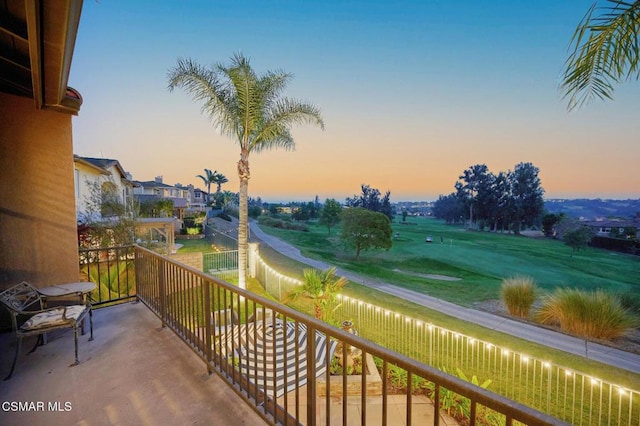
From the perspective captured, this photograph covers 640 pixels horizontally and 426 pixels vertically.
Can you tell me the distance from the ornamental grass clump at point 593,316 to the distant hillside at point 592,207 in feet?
159

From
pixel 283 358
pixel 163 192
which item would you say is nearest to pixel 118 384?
pixel 283 358

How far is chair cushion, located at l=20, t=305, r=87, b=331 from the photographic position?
2796 mm

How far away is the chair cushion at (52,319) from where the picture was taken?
9.17 ft

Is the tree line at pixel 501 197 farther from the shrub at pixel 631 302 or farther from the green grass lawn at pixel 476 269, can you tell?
the shrub at pixel 631 302

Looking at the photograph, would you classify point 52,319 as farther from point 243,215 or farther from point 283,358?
point 243,215

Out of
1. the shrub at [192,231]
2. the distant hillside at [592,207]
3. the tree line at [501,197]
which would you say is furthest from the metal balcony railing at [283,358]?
the distant hillside at [592,207]

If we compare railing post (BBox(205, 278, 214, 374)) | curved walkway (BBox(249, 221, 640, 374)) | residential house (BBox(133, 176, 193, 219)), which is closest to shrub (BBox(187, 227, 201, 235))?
residential house (BBox(133, 176, 193, 219))

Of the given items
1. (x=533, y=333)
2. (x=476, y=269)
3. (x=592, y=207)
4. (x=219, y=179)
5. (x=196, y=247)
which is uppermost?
(x=219, y=179)

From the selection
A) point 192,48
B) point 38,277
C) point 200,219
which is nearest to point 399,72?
point 192,48

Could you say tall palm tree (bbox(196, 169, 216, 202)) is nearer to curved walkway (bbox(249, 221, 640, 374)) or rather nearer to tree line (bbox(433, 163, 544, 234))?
curved walkway (bbox(249, 221, 640, 374))

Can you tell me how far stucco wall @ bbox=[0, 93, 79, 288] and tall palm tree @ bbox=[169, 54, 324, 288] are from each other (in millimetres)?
5692

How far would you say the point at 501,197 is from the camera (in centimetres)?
5397

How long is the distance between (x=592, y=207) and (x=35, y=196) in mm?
76815

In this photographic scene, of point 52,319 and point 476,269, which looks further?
point 476,269
